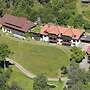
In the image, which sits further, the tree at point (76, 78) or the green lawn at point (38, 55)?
the green lawn at point (38, 55)

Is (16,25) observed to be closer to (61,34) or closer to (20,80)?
(61,34)

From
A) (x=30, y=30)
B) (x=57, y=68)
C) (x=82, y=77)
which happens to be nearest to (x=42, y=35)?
(x=30, y=30)

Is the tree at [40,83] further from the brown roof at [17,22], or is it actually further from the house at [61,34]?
Result: the brown roof at [17,22]

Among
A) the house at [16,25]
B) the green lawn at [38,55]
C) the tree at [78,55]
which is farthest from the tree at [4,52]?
the tree at [78,55]

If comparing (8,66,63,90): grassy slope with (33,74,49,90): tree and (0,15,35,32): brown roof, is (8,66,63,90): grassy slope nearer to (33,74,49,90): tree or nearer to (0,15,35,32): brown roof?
(33,74,49,90): tree

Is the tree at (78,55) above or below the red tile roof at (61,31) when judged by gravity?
below

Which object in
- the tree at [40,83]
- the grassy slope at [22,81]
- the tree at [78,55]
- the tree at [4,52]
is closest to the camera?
the tree at [40,83]

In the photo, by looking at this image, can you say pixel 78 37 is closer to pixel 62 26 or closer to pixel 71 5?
pixel 62 26
